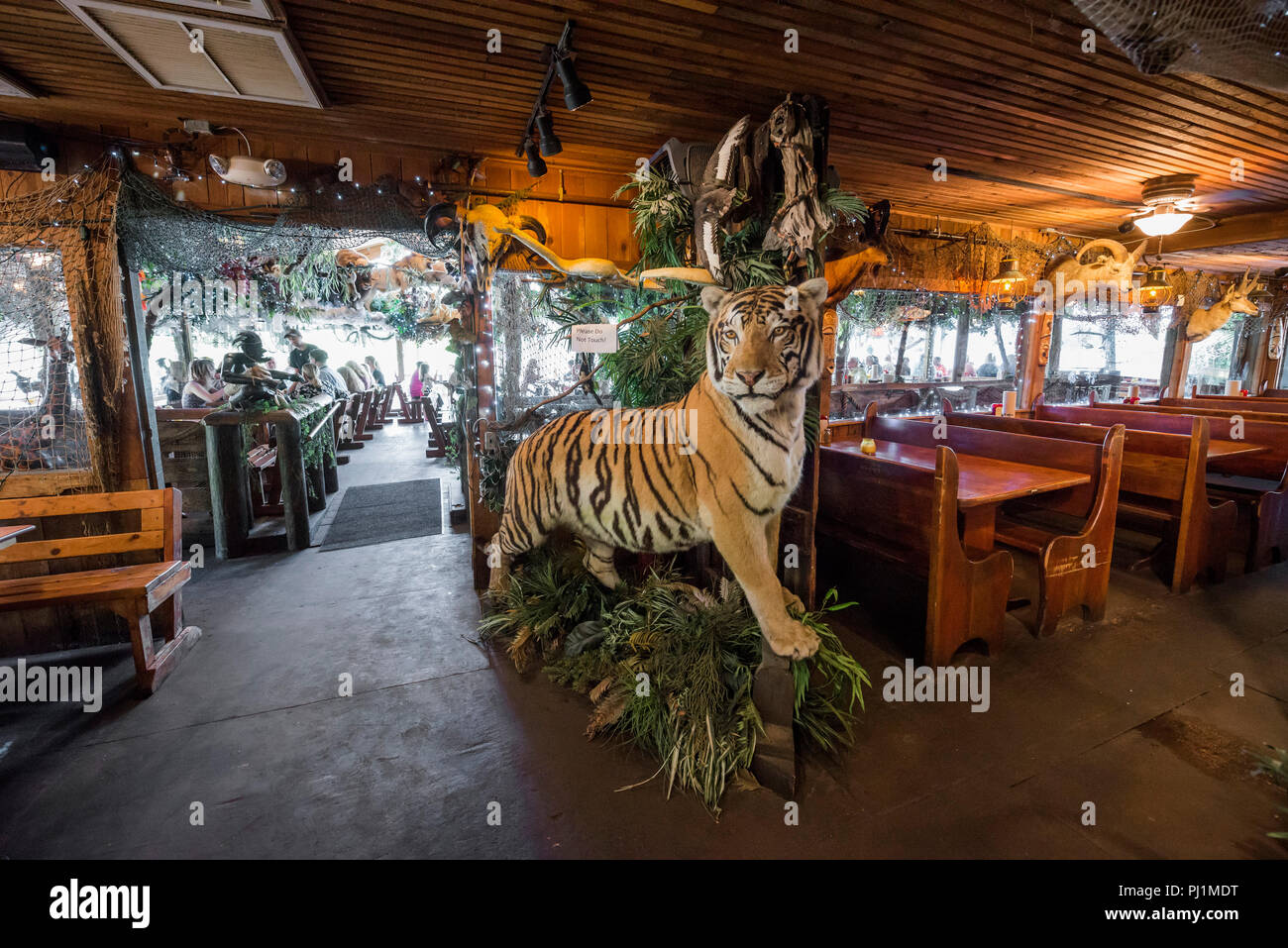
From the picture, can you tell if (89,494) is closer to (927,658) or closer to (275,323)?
(927,658)

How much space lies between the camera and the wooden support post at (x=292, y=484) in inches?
204

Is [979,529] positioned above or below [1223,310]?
below

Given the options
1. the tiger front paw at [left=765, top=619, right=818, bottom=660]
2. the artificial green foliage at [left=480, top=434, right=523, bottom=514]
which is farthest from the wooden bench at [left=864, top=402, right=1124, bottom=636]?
the artificial green foliage at [left=480, top=434, right=523, bottom=514]

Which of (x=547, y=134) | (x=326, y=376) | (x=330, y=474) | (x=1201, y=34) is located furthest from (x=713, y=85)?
(x=326, y=376)

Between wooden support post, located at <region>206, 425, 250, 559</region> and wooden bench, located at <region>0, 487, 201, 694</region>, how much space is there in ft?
4.68

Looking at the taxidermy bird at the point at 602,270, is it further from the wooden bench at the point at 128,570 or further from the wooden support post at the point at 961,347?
the wooden support post at the point at 961,347

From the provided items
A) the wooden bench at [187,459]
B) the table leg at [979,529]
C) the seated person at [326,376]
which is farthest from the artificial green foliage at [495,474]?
the seated person at [326,376]

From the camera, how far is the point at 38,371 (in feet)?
11.2

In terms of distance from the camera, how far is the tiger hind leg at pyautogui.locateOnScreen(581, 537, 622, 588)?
10.8ft

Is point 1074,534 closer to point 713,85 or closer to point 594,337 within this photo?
point 594,337

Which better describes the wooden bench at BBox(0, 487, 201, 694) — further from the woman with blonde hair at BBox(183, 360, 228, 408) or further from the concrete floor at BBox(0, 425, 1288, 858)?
the woman with blonde hair at BBox(183, 360, 228, 408)

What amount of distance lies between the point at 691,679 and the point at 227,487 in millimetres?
4823

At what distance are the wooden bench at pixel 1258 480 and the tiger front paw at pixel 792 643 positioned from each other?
4.56 metres
